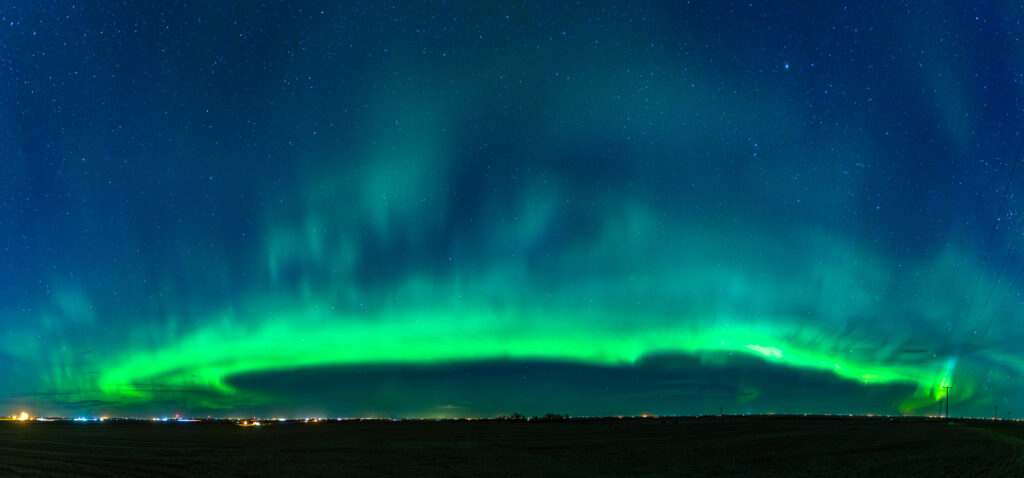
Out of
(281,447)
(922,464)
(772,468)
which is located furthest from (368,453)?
(922,464)

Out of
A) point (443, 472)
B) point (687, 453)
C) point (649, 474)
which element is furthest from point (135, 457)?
point (687, 453)

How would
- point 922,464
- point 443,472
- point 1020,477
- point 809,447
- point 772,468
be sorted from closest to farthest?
point 1020,477 < point 443,472 < point 772,468 < point 922,464 < point 809,447

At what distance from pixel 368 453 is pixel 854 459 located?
39.5 meters

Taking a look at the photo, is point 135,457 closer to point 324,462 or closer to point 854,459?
point 324,462

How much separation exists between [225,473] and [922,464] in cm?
4812

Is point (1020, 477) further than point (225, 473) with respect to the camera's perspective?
No

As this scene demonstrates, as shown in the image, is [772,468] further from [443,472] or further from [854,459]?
[443,472]

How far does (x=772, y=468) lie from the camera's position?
47812mm

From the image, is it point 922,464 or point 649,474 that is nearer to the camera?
point 649,474

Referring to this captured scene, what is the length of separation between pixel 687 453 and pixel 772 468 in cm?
1489

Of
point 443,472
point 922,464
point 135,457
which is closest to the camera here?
point 443,472

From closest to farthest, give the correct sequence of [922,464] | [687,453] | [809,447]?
[922,464], [687,453], [809,447]

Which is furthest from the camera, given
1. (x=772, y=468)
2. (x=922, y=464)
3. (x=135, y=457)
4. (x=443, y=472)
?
(x=135, y=457)

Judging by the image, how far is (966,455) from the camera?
6038cm
